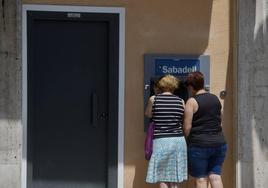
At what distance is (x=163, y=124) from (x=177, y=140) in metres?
0.22

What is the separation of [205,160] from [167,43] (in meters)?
1.47

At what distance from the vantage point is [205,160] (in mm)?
6480

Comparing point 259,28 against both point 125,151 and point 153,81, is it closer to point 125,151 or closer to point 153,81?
point 153,81

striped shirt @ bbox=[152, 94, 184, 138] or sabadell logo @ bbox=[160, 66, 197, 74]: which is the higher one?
sabadell logo @ bbox=[160, 66, 197, 74]

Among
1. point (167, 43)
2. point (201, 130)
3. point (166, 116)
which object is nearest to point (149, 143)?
point (166, 116)

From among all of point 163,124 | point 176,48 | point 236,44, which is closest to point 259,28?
point 236,44

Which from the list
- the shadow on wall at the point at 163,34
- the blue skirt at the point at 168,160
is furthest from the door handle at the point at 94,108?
the blue skirt at the point at 168,160

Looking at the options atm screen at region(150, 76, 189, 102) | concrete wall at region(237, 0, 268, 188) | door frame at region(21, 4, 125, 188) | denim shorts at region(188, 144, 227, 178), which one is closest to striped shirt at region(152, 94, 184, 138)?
denim shorts at region(188, 144, 227, 178)

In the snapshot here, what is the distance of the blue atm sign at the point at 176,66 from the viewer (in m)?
7.02

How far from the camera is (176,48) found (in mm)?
7121

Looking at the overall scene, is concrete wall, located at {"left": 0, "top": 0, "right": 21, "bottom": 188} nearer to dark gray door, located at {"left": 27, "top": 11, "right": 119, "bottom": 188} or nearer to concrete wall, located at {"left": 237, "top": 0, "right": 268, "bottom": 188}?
dark gray door, located at {"left": 27, "top": 11, "right": 119, "bottom": 188}

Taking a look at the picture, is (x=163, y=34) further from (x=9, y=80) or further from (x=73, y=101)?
(x=9, y=80)

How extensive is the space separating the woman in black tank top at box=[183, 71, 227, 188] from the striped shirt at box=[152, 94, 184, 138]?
0.34 feet

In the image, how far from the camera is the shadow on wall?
706 centimetres
